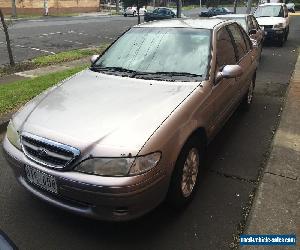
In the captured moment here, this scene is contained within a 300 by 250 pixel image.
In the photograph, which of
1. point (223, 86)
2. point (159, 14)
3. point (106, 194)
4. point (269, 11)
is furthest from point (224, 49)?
point (159, 14)

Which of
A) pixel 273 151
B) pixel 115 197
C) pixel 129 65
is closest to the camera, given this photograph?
pixel 115 197

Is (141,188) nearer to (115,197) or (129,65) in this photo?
(115,197)

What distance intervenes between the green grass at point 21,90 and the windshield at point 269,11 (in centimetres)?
1120

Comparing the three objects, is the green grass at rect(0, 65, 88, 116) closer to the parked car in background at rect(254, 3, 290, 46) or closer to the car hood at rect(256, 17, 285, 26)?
the parked car in background at rect(254, 3, 290, 46)

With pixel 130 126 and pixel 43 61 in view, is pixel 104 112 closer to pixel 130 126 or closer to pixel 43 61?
pixel 130 126

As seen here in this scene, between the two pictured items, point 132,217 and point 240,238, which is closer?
point 132,217

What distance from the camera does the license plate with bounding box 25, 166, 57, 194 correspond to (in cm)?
306

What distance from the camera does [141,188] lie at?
2926mm

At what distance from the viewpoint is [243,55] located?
560 cm

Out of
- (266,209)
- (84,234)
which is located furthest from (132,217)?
(266,209)

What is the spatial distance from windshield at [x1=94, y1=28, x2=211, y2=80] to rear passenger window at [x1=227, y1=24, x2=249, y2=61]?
37.1 inches

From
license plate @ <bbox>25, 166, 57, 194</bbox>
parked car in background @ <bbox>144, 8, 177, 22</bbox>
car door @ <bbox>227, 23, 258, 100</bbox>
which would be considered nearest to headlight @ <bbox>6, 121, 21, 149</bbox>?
license plate @ <bbox>25, 166, 57, 194</bbox>

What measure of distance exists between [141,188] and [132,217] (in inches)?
11.7

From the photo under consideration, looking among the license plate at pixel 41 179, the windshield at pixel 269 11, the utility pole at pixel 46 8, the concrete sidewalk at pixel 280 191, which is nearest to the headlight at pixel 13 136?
the license plate at pixel 41 179
